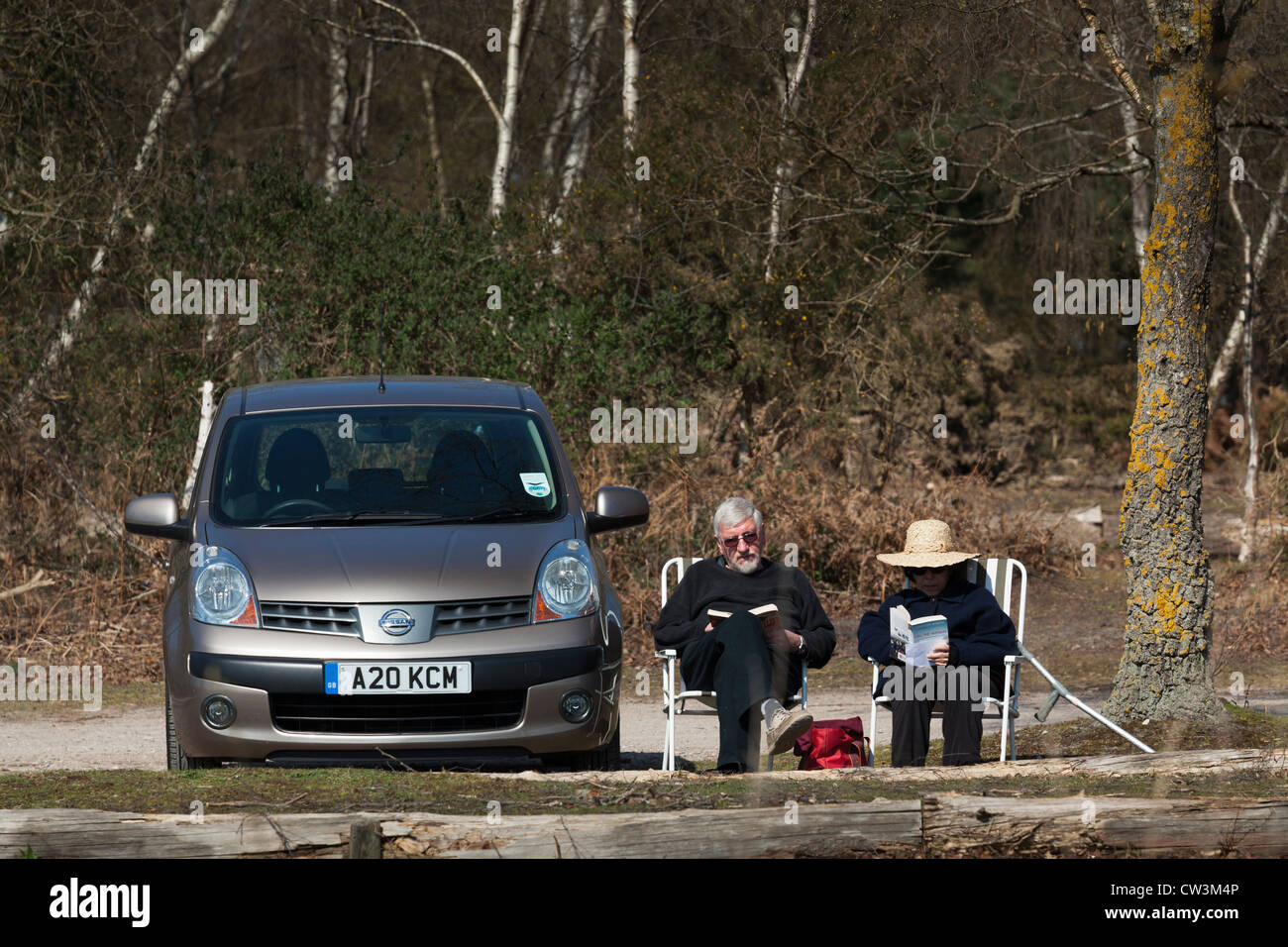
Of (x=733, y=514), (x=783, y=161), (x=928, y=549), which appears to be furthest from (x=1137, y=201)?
(x=733, y=514)

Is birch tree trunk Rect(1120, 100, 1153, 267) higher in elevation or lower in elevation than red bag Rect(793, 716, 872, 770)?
higher

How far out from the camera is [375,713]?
6098 millimetres

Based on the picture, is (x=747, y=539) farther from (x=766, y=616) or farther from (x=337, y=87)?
(x=337, y=87)

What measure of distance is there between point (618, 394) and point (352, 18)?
1076cm

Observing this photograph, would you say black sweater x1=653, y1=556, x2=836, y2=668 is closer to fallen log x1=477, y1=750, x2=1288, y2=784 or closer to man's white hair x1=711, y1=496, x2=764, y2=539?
man's white hair x1=711, y1=496, x2=764, y2=539

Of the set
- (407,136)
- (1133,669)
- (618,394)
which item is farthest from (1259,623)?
(407,136)

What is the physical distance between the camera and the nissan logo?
610 cm

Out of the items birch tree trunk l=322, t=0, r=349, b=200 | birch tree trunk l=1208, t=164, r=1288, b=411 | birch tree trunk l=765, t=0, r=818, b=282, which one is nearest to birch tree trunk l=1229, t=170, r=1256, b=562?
birch tree trunk l=1208, t=164, r=1288, b=411

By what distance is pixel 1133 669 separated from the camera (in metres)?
7.93

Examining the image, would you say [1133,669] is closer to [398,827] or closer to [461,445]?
[461,445]
